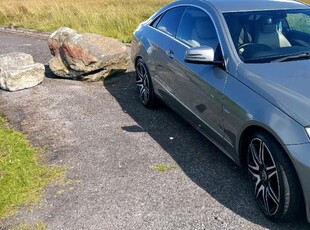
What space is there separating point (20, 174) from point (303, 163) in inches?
111

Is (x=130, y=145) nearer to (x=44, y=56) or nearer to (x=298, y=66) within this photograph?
(x=298, y=66)

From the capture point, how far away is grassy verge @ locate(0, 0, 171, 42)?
526 inches

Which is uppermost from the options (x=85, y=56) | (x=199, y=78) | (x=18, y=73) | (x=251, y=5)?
(x=251, y=5)

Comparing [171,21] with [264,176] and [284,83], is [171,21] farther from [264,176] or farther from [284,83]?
[264,176]

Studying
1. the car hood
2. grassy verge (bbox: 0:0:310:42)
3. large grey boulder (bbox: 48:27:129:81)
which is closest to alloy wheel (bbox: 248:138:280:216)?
the car hood

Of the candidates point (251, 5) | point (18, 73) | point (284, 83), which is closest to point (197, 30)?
point (251, 5)

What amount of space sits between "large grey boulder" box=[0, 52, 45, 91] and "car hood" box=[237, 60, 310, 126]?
15.0ft

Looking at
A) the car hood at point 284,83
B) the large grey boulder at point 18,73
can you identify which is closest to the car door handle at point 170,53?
the car hood at point 284,83

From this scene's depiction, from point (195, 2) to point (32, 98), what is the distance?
330 cm

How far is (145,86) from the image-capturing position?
19.9ft

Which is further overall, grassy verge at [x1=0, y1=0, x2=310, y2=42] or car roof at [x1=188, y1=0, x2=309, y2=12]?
grassy verge at [x1=0, y1=0, x2=310, y2=42]

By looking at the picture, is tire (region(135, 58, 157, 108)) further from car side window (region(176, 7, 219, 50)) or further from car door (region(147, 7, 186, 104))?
car side window (region(176, 7, 219, 50))

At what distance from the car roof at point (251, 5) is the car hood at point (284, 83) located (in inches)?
38.3

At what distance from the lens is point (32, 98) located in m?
6.83
